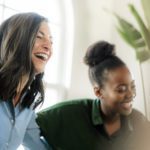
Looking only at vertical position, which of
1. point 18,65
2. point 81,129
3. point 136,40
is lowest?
point 81,129

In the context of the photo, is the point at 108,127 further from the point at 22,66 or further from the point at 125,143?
the point at 22,66

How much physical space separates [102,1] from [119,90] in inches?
31.1

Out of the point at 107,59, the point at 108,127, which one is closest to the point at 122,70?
the point at 107,59

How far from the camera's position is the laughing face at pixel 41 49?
1.32 metres

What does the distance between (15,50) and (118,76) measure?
52 cm

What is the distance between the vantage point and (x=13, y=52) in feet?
4.11

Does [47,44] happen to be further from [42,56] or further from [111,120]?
[111,120]

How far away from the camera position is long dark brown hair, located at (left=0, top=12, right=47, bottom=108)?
1.24m

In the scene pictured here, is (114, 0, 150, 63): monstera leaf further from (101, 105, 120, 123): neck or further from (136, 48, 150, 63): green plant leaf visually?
(101, 105, 120, 123): neck

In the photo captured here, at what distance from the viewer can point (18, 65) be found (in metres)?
1.26

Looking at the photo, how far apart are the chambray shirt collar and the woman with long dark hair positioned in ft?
0.99

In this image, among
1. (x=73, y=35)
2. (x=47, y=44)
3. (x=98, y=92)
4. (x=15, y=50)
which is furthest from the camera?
(x=73, y=35)

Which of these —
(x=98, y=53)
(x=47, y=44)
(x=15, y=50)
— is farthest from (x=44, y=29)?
(x=98, y=53)

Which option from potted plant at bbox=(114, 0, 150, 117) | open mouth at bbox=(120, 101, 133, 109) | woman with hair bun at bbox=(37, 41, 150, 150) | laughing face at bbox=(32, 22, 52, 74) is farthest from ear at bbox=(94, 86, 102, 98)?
laughing face at bbox=(32, 22, 52, 74)
